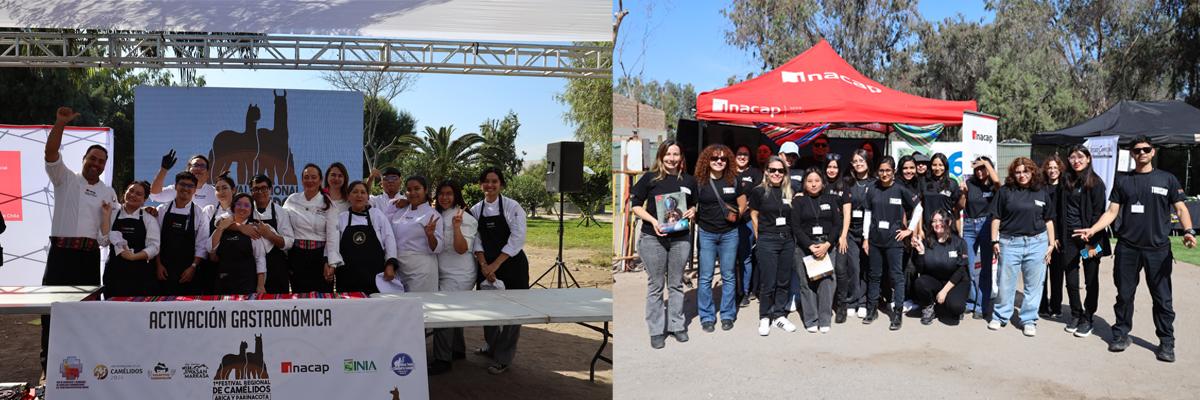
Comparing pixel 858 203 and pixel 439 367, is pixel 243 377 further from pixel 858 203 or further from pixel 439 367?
pixel 858 203

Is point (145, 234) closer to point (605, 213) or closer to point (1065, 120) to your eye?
point (605, 213)

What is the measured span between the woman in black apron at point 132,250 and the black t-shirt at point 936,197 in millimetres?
3801

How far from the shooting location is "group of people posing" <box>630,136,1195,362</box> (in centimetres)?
367

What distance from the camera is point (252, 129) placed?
499 centimetres

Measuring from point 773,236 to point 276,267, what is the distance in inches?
93.2

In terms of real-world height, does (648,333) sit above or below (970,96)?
below

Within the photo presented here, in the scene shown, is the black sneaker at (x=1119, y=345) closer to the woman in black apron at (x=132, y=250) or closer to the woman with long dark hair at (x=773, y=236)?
the woman with long dark hair at (x=773, y=236)

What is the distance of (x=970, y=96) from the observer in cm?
1180

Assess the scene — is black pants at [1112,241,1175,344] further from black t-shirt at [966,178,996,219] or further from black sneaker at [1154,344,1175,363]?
black t-shirt at [966,178,996,219]

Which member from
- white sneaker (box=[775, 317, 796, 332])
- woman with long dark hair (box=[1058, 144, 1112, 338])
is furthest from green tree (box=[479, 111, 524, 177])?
woman with long dark hair (box=[1058, 144, 1112, 338])

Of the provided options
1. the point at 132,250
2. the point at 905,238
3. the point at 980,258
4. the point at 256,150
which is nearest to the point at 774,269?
the point at 905,238

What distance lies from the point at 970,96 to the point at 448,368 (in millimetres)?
10191

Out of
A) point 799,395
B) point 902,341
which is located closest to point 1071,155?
point 902,341

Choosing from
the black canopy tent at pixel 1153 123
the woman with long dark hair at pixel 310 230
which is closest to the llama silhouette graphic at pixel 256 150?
the woman with long dark hair at pixel 310 230
